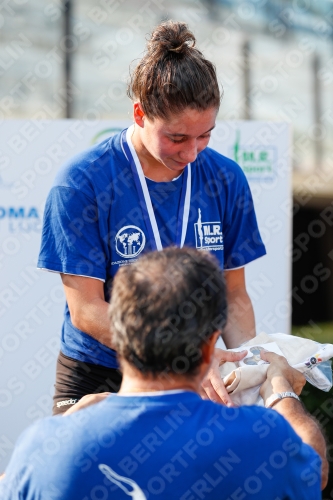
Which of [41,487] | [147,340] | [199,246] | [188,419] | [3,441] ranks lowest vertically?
[3,441]

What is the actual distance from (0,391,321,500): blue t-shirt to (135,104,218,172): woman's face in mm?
918

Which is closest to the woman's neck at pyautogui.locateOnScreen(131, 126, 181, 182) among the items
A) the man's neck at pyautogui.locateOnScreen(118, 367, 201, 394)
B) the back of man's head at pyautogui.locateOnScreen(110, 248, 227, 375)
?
the back of man's head at pyautogui.locateOnScreen(110, 248, 227, 375)

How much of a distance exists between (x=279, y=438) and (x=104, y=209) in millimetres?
1030

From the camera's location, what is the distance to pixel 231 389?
72.9 inches

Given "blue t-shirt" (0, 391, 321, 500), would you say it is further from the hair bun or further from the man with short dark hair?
the hair bun

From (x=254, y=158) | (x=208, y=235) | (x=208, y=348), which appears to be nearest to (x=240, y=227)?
(x=208, y=235)

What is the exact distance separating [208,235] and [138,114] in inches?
17.7

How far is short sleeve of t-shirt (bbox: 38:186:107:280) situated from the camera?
2.11 m

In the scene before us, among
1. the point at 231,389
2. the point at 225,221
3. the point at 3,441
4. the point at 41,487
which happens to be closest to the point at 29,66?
the point at 3,441

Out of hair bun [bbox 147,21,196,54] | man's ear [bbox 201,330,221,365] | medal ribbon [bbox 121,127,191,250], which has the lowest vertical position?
man's ear [bbox 201,330,221,365]

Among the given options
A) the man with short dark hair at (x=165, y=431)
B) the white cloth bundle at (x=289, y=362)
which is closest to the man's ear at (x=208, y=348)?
the man with short dark hair at (x=165, y=431)

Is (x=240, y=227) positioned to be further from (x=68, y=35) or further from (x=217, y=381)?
(x=68, y=35)

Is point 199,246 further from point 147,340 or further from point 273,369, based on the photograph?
point 147,340

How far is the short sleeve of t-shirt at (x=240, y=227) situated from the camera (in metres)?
2.34
